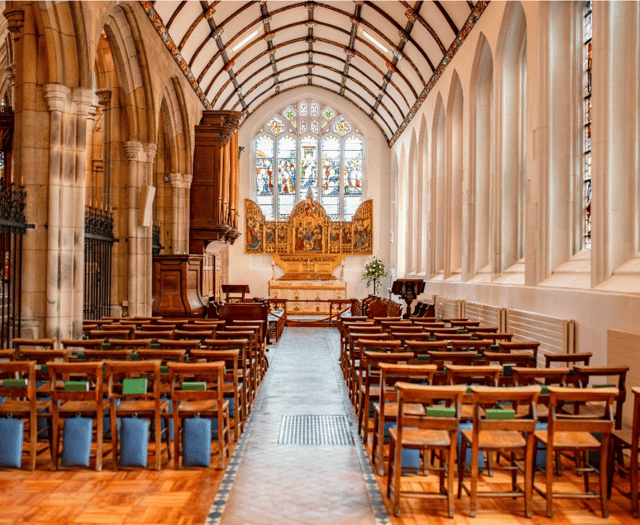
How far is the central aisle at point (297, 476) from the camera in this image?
4.52m

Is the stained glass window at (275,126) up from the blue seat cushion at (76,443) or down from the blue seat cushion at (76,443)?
up

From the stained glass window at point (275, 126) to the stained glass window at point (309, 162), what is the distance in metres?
1.06

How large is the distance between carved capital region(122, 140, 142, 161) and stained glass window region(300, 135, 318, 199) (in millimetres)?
14664

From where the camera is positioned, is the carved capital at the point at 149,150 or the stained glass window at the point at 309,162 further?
the stained glass window at the point at 309,162

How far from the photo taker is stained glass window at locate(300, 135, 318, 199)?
2920 cm

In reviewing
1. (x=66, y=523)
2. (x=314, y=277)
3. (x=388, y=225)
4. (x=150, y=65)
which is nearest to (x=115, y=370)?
(x=66, y=523)

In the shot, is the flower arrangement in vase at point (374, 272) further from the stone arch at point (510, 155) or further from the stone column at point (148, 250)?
the stone arch at point (510, 155)

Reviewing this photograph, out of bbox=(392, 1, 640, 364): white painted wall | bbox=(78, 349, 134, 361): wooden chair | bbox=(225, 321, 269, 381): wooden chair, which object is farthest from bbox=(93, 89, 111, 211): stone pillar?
bbox=(78, 349, 134, 361): wooden chair

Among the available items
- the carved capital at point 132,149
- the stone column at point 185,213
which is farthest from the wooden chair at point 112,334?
the stone column at point 185,213

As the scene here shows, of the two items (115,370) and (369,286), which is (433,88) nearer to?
(369,286)

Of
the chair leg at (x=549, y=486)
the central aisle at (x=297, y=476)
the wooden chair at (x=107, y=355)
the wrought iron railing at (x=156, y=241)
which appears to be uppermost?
the wrought iron railing at (x=156, y=241)

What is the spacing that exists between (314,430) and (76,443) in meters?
2.55

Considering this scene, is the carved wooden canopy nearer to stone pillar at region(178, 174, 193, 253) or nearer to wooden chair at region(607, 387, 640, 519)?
stone pillar at region(178, 174, 193, 253)

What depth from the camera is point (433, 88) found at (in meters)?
19.5
